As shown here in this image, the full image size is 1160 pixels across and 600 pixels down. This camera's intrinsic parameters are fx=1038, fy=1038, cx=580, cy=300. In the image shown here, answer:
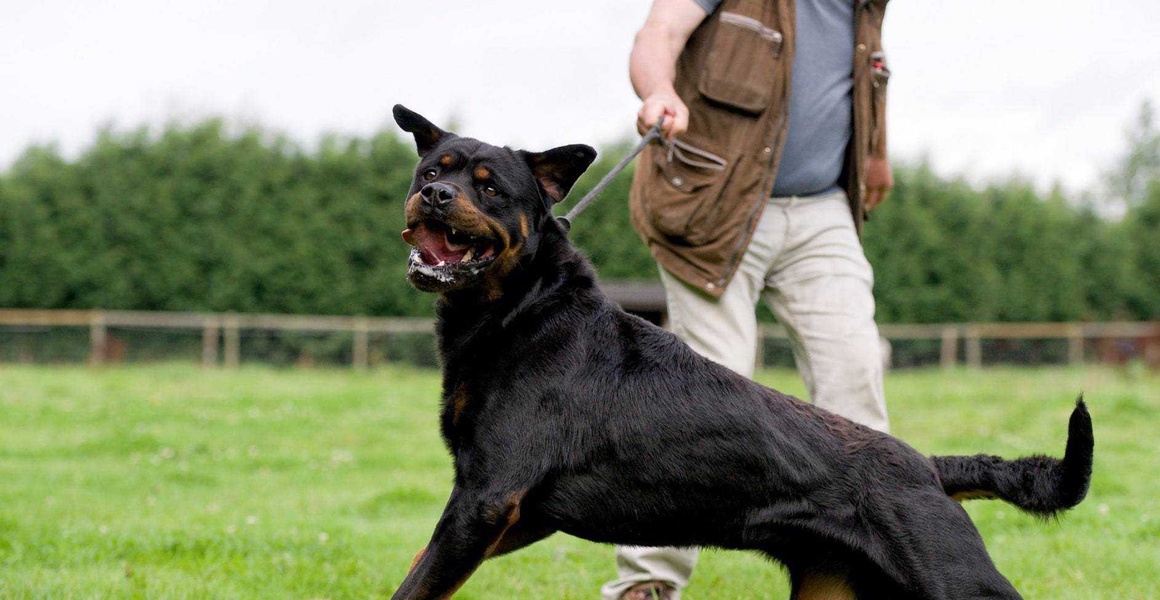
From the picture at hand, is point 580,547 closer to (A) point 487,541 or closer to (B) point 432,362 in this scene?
(A) point 487,541

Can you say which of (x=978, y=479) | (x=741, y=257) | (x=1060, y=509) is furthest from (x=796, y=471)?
(x=741, y=257)

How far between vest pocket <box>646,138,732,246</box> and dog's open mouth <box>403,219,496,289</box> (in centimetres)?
92

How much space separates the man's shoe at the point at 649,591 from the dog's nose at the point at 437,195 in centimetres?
170

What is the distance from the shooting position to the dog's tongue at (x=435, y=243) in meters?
2.95

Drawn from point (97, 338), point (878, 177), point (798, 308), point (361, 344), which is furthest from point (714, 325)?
point (97, 338)

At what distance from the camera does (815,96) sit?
3.74 m

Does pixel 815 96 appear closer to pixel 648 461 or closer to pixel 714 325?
pixel 714 325

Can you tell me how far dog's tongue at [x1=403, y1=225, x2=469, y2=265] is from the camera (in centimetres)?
295

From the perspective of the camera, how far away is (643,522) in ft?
9.12

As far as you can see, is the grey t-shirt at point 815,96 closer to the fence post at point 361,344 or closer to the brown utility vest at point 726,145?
the brown utility vest at point 726,145

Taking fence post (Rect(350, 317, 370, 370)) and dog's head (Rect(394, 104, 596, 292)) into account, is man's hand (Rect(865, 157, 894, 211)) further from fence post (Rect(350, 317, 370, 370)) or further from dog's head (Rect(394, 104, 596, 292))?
fence post (Rect(350, 317, 370, 370))

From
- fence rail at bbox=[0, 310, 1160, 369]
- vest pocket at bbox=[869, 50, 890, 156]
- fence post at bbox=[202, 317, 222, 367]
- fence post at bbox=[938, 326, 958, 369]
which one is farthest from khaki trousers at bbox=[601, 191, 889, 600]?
fence post at bbox=[938, 326, 958, 369]

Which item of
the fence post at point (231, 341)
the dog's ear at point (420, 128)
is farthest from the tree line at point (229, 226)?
the dog's ear at point (420, 128)

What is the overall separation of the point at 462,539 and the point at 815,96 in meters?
2.07
